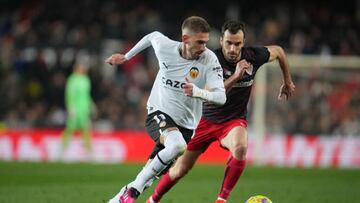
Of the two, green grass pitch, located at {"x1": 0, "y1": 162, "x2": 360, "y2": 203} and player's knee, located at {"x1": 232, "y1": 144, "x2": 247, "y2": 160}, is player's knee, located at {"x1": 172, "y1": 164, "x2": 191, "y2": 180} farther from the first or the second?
green grass pitch, located at {"x1": 0, "y1": 162, "x2": 360, "y2": 203}

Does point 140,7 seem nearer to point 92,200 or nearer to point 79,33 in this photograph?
point 79,33

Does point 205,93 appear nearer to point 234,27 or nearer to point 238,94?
point 234,27

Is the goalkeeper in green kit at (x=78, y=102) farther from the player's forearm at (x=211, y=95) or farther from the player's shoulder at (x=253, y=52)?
the player's forearm at (x=211, y=95)

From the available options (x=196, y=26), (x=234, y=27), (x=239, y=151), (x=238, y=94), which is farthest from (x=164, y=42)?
(x=239, y=151)

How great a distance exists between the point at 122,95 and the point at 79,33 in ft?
7.05

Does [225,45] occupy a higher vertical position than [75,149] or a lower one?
higher

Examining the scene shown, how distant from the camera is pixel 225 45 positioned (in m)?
8.55

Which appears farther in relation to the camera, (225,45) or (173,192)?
(173,192)

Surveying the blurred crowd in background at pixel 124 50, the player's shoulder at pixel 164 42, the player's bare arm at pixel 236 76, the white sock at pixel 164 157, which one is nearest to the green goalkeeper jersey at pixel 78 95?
the blurred crowd in background at pixel 124 50

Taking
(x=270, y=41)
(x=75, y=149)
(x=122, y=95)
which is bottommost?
(x=75, y=149)

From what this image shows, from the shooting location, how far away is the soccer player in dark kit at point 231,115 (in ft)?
27.6

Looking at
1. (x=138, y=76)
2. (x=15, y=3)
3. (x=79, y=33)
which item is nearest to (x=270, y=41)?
(x=138, y=76)

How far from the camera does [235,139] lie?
8.47 meters

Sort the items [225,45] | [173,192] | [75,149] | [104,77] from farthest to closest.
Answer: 1. [104,77]
2. [75,149]
3. [173,192]
4. [225,45]
